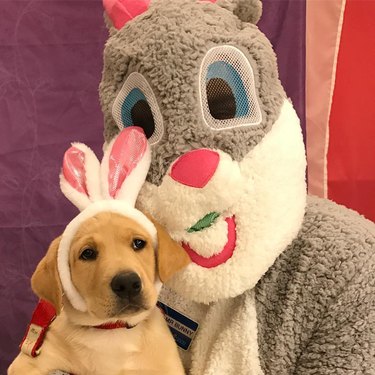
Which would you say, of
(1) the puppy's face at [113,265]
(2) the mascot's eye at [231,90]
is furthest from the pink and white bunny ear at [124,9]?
(1) the puppy's face at [113,265]

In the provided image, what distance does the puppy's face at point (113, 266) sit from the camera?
64cm

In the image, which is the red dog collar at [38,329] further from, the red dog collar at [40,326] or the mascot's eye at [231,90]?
the mascot's eye at [231,90]

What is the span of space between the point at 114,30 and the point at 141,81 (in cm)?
10

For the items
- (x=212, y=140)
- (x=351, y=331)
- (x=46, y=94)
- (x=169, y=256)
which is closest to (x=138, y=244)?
(x=169, y=256)

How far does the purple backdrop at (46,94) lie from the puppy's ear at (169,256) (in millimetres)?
534

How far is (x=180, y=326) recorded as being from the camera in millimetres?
822

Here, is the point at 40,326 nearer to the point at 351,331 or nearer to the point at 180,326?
the point at 180,326

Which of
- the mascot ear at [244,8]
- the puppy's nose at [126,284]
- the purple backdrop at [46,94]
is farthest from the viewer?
the purple backdrop at [46,94]

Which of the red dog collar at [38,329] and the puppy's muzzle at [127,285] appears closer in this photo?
the puppy's muzzle at [127,285]

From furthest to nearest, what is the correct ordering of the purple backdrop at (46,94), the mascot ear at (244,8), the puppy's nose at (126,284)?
1. the purple backdrop at (46,94)
2. the mascot ear at (244,8)
3. the puppy's nose at (126,284)

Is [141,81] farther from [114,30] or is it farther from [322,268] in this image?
[322,268]

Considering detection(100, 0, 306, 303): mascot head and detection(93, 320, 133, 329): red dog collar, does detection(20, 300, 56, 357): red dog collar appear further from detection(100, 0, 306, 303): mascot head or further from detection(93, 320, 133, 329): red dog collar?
detection(100, 0, 306, 303): mascot head

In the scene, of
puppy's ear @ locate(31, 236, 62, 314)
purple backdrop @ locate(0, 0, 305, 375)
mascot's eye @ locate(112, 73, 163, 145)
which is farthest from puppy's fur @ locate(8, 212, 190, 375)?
purple backdrop @ locate(0, 0, 305, 375)

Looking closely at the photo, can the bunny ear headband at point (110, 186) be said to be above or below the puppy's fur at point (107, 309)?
above
